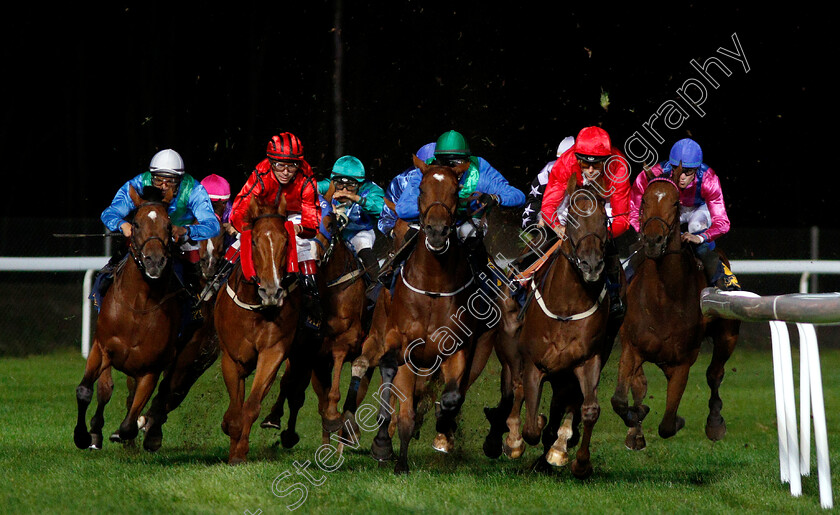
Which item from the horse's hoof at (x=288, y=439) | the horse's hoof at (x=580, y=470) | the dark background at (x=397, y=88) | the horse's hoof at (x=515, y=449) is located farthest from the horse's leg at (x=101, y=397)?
the dark background at (x=397, y=88)

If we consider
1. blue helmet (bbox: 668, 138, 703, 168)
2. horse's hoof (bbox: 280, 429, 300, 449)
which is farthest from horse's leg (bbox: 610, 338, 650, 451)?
horse's hoof (bbox: 280, 429, 300, 449)

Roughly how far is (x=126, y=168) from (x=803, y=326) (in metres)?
16.2

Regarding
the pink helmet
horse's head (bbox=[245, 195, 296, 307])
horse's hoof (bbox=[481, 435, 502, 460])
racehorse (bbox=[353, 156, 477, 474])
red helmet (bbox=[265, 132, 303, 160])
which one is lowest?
horse's hoof (bbox=[481, 435, 502, 460])

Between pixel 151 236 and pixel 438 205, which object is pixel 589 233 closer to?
pixel 438 205

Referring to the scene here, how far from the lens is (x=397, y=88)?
17.0 m

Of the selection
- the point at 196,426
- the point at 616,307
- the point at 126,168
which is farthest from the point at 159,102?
the point at 616,307

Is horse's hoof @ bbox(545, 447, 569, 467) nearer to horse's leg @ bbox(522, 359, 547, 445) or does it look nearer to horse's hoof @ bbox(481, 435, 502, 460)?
horse's leg @ bbox(522, 359, 547, 445)

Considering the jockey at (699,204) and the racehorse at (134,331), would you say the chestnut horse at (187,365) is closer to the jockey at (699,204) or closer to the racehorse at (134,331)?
the racehorse at (134,331)

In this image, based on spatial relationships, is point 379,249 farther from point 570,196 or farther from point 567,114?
point 570,196

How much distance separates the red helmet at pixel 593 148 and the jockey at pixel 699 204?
3.94 ft

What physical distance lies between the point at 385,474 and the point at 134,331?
1.83 meters

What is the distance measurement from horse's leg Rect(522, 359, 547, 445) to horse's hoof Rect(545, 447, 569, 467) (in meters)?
0.10

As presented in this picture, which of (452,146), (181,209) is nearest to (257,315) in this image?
(181,209)

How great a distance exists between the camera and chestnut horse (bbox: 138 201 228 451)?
7.56 m
